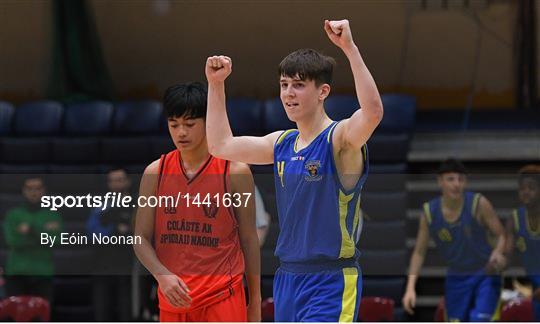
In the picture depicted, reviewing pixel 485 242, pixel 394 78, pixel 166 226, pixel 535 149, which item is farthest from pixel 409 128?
pixel 166 226

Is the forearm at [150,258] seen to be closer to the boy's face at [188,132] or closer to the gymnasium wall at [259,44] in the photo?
the boy's face at [188,132]

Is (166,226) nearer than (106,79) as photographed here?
Yes

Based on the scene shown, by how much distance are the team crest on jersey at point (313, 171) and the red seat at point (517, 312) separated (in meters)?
2.22

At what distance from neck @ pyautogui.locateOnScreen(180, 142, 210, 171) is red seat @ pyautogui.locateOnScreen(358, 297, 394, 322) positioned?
5.24 feet

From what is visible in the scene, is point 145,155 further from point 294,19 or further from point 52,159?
point 294,19

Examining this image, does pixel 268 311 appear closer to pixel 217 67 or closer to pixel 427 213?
pixel 427 213

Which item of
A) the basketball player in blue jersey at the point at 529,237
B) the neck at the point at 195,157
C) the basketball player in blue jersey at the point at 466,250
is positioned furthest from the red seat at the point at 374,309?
the neck at the point at 195,157

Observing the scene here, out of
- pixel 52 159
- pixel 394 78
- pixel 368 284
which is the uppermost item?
pixel 394 78

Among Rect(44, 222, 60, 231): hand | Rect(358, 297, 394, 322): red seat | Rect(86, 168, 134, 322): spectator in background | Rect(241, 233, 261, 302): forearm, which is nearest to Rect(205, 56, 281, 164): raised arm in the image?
Rect(241, 233, 261, 302): forearm

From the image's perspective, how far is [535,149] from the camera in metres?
7.57

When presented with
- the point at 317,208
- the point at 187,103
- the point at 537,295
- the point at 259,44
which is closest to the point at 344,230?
the point at 317,208

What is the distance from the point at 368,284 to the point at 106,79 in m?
2.16

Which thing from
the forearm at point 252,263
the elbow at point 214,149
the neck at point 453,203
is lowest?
the forearm at point 252,263

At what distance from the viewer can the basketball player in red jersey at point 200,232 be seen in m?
4.76
